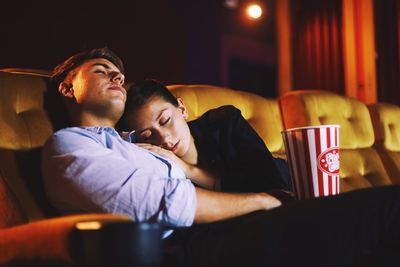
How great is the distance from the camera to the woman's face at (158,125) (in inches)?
67.7

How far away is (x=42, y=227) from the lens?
1.01 metres

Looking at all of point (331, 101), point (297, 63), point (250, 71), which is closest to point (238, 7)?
point (250, 71)

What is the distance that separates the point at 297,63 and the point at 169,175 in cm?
393

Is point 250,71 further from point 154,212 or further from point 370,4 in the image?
point 154,212

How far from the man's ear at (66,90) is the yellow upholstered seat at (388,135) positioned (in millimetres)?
1914

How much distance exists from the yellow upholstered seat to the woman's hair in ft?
5.20

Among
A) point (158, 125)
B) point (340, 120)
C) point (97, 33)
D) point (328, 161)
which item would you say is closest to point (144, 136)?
point (158, 125)

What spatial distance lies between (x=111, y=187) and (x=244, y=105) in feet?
4.37

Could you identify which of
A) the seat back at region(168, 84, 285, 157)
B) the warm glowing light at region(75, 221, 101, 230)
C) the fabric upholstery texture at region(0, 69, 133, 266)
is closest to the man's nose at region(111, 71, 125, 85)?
the fabric upholstery texture at region(0, 69, 133, 266)

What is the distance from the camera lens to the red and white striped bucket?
1345mm

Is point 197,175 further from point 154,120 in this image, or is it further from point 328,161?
point 328,161

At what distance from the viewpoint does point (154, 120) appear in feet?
5.65

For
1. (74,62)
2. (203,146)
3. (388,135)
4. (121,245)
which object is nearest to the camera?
(121,245)

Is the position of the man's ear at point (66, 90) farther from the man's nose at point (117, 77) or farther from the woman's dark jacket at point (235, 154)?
the woman's dark jacket at point (235, 154)
